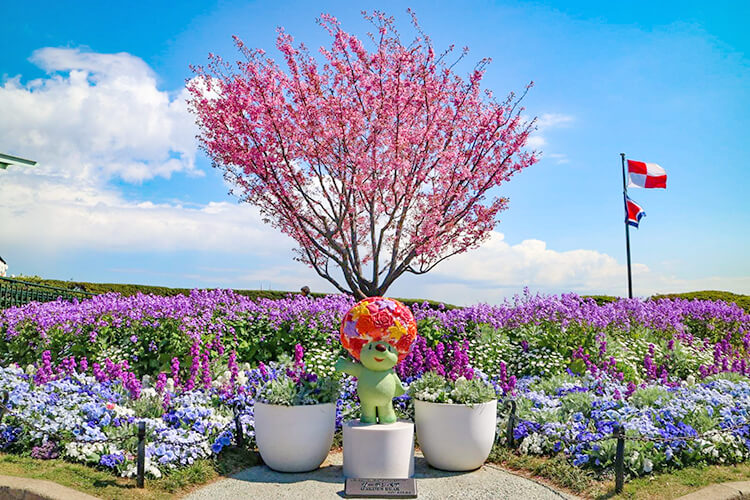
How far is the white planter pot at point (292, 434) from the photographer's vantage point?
14.4 feet

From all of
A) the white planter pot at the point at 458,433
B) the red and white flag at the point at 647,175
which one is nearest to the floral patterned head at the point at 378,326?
the white planter pot at the point at 458,433

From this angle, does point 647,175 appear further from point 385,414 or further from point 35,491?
point 35,491

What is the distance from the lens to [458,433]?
4.46m

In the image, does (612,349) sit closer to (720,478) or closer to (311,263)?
(720,478)

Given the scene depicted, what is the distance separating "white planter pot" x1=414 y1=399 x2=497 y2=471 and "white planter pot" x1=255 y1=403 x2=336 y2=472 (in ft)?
2.65

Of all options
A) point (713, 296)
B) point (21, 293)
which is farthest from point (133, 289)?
point (713, 296)

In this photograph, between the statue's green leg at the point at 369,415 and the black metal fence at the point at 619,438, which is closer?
the black metal fence at the point at 619,438

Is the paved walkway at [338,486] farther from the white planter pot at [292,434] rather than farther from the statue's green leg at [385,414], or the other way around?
the statue's green leg at [385,414]

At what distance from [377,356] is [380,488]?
37.1 inches

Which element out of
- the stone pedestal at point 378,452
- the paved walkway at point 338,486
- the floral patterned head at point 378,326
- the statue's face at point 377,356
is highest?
the floral patterned head at point 378,326

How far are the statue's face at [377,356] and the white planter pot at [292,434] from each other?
18.9 inches

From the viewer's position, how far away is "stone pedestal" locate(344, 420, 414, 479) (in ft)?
13.9

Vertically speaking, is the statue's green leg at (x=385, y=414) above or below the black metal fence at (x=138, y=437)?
above

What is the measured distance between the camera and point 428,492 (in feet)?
13.5
